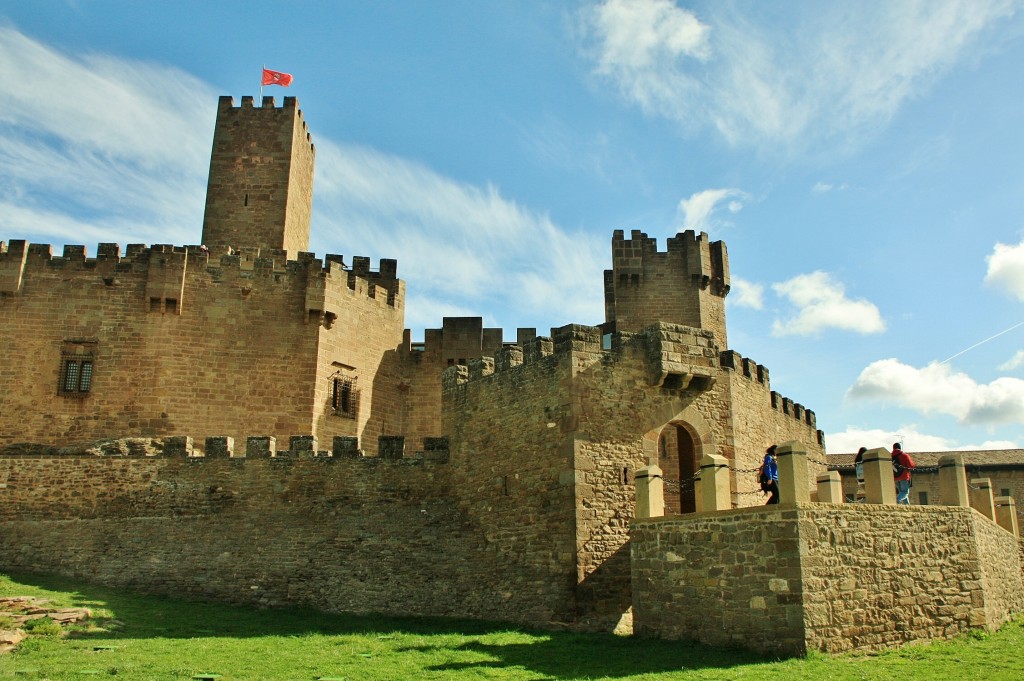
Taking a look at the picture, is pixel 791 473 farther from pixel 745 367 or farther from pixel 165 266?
pixel 165 266

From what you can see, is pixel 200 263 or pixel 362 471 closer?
pixel 362 471

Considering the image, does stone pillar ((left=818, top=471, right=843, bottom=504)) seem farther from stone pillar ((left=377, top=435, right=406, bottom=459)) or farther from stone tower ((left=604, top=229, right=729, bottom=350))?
stone tower ((left=604, top=229, right=729, bottom=350))

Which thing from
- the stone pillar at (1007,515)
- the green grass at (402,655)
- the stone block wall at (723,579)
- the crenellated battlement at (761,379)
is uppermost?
the crenellated battlement at (761,379)

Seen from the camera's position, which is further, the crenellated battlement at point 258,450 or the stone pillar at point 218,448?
the stone pillar at point 218,448

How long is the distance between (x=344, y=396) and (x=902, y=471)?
51.7 feet

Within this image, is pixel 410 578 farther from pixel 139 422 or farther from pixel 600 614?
pixel 139 422

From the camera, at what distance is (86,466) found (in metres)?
20.4

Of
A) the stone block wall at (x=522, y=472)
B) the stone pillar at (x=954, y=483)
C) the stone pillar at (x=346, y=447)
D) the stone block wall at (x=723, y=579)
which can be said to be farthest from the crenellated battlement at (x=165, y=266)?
the stone pillar at (x=954, y=483)

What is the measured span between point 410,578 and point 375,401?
33.8 ft

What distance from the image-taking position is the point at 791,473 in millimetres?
13289

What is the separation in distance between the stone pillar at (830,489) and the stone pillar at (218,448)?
13267 mm

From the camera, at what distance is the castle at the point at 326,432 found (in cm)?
1642

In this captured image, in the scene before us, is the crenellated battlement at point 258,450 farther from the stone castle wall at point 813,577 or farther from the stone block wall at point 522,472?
the stone castle wall at point 813,577

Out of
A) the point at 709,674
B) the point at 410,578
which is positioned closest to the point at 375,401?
the point at 410,578
